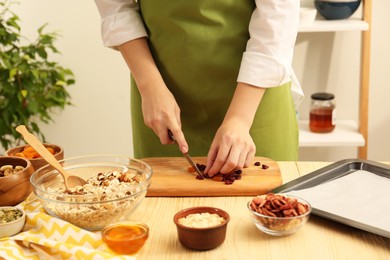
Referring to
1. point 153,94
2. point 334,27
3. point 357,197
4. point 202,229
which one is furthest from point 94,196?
point 334,27

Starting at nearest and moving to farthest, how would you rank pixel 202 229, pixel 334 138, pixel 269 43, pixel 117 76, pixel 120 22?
pixel 202 229, pixel 269 43, pixel 120 22, pixel 334 138, pixel 117 76

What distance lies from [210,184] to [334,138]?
170cm

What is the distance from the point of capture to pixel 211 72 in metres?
1.86

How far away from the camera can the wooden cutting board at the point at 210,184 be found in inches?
61.3

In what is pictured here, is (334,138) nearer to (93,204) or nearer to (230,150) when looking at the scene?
(230,150)

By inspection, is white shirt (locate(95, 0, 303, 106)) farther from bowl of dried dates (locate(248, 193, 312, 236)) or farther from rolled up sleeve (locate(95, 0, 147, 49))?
bowl of dried dates (locate(248, 193, 312, 236))

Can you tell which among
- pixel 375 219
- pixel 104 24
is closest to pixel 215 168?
pixel 375 219

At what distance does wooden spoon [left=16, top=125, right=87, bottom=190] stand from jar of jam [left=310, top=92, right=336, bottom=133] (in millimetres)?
1888

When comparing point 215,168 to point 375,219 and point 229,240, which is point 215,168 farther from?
point 375,219

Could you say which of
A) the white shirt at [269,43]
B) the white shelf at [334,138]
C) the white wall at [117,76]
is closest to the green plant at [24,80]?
the white wall at [117,76]

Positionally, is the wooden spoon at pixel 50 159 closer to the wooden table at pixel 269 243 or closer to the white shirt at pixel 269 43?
the wooden table at pixel 269 243

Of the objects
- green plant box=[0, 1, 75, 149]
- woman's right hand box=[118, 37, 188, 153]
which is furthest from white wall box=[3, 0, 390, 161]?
woman's right hand box=[118, 37, 188, 153]

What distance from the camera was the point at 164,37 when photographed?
1.85 metres

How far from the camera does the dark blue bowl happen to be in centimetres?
301
